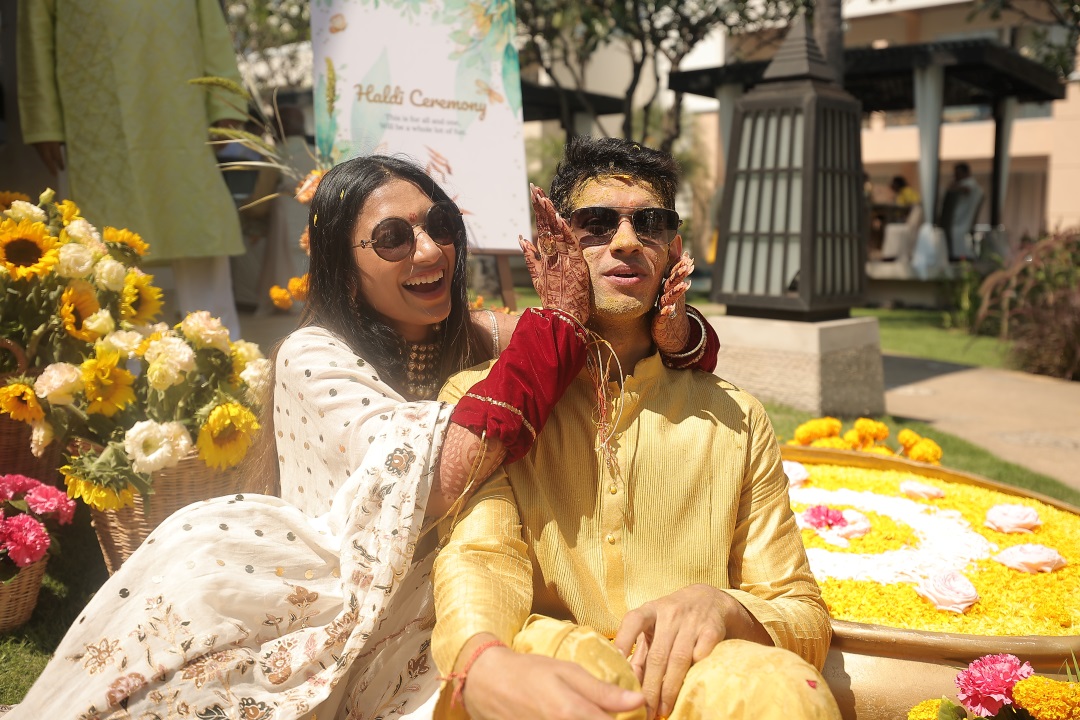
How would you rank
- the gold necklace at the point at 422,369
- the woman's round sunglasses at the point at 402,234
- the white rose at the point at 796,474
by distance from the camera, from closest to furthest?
1. the woman's round sunglasses at the point at 402,234
2. the gold necklace at the point at 422,369
3. the white rose at the point at 796,474

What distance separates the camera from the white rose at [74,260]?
2.87 meters

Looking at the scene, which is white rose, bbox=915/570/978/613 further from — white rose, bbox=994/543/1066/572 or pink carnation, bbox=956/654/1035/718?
pink carnation, bbox=956/654/1035/718

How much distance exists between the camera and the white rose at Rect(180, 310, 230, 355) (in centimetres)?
288

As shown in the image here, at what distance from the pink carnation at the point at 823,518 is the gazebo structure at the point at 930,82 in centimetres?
1087

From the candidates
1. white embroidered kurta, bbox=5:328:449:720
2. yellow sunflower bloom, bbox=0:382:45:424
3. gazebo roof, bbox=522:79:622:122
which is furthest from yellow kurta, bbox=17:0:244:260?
gazebo roof, bbox=522:79:622:122

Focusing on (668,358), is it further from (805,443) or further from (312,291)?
(805,443)

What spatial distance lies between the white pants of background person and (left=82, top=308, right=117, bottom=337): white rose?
68.1 inches

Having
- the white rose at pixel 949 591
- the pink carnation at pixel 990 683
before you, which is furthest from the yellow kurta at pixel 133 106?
the pink carnation at pixel 990 683

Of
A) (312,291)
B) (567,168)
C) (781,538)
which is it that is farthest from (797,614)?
(312,291)

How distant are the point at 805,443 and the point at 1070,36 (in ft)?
37.8

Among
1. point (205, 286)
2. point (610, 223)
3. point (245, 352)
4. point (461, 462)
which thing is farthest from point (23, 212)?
point (610, 223)

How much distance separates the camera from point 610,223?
1.84m

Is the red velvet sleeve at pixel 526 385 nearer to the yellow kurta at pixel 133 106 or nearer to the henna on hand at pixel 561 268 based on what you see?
the henna on hand at pixel 561 268

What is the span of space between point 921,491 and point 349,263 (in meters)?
2.20
